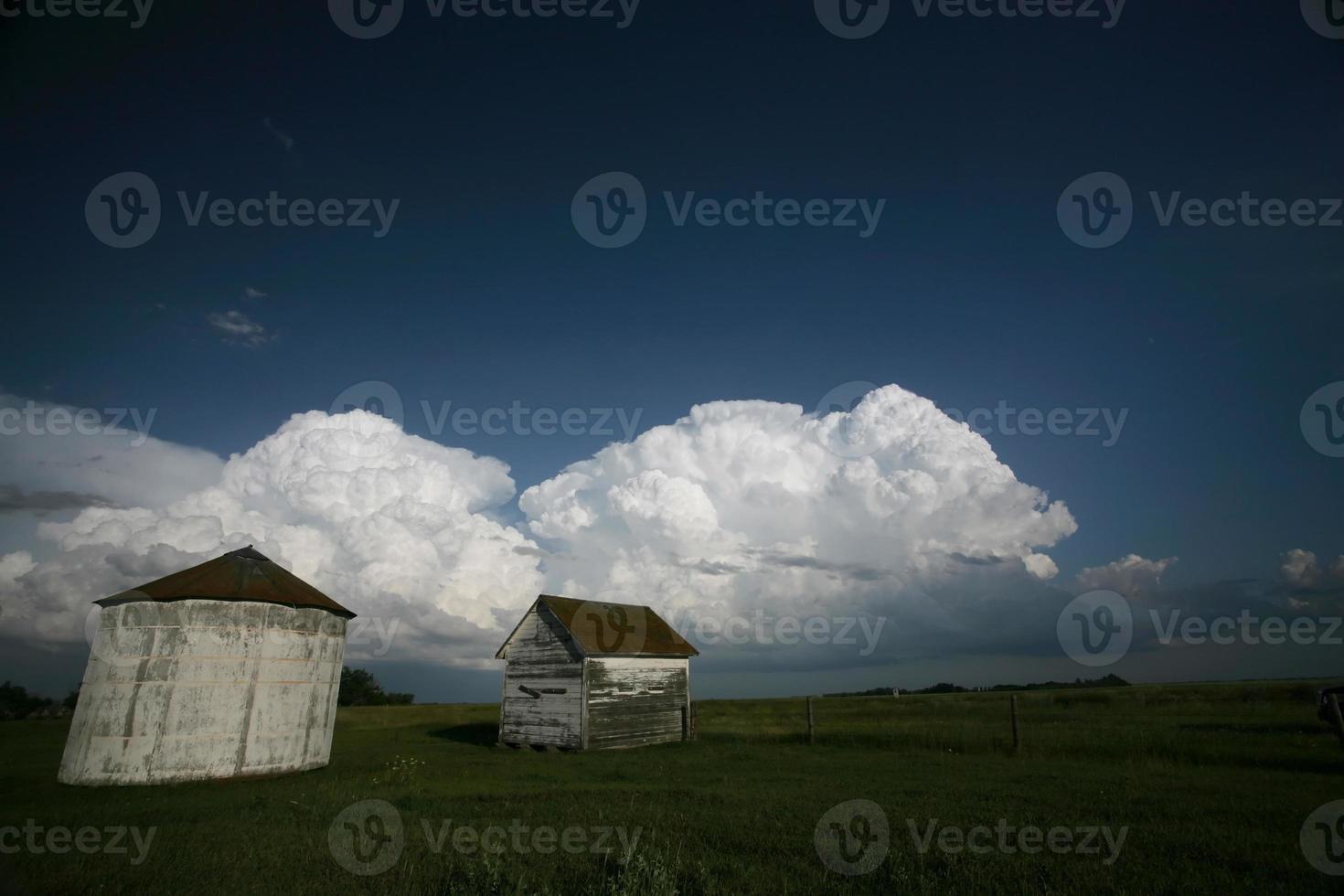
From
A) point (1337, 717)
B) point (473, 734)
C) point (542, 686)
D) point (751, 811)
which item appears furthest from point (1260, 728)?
point (473, 734)

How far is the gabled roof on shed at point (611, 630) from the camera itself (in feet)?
85.8

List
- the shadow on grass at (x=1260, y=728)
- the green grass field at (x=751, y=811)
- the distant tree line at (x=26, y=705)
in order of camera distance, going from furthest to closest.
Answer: the distant tree line at (x=26, y=705) < the shadow on grass at (x=1260, y=728) < the green grass field at (x=751, y=811)

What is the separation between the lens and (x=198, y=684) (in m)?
17.3

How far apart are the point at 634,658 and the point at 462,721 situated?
22.6 m

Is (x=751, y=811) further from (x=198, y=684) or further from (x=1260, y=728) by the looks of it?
(x=1260, y=728)

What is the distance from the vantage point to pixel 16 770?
61.8ft

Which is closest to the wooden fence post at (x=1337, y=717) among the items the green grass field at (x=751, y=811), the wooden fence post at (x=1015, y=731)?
the green grass field at (x=751, y=811)

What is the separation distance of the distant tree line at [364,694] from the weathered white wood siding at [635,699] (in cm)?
4913

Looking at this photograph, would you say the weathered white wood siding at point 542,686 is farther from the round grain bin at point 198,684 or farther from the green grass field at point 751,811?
the round grain bin at point 198,684

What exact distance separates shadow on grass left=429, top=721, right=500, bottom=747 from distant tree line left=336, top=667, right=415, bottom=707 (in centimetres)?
3369

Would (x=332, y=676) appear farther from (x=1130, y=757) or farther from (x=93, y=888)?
(x=1130, y=757)

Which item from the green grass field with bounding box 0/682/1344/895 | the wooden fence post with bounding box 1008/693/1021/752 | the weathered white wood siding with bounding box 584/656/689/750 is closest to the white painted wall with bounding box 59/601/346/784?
the green grass field with bounding box 0/682/1344/895

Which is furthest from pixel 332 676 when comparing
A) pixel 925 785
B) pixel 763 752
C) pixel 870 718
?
pixel 870 718

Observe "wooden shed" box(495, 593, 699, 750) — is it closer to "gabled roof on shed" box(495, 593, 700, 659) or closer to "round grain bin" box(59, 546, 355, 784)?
"gabled roof on shed" box(495, 593, 700, 659)
